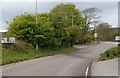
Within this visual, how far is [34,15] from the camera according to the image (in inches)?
917

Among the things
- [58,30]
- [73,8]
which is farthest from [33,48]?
[73,8]

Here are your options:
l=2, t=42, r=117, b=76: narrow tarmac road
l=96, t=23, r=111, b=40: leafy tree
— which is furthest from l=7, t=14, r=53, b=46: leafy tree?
l=96, t=23, r=111, b=40: leafy tree

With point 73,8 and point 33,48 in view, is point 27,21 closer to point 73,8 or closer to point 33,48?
point 33,48

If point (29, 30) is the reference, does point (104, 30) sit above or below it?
above

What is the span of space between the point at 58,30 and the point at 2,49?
11.0 m

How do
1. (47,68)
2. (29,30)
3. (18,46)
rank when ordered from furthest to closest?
(29,30) → (18,46) → (47,68)

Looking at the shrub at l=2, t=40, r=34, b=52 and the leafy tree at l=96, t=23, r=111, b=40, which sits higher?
the leafy tree at l=96, t=23, r=111, b=40

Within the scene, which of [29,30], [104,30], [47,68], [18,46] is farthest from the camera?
[104,30]

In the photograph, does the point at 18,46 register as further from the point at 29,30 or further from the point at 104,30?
the point at 104,30

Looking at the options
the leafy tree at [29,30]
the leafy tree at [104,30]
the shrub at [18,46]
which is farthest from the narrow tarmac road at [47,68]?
the leafy tree at [104,30]

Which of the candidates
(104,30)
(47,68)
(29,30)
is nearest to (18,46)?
(29,30)

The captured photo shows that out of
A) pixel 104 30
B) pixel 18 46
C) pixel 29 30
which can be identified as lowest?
pixel 18 46

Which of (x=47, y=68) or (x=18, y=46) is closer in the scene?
(x=47, y=68)

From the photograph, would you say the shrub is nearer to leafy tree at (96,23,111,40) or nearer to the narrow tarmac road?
the narrow tarmac road
